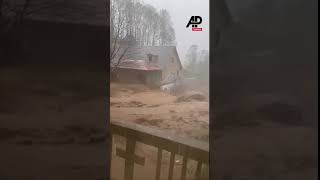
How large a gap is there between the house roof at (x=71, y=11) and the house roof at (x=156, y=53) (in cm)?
14

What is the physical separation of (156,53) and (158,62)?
4 cm

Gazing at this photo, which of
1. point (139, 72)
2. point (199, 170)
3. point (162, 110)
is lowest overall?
point (199, 170)

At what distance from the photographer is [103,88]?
1.31 meters

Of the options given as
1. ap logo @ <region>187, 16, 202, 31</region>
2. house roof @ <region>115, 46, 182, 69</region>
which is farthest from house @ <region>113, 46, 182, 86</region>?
ap logo @ <region>187, 16, 202, 31</region>

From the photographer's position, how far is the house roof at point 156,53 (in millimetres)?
1351

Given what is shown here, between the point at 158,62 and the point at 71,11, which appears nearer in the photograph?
the point at 71,11

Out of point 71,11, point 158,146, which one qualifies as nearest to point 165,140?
point 158,146

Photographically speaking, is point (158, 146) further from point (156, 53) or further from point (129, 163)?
point (156, 53)

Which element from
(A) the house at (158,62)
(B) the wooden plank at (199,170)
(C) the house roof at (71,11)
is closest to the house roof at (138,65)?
(A) the house at (158,62)

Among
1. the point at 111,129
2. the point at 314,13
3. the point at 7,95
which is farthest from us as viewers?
the point at 314,13

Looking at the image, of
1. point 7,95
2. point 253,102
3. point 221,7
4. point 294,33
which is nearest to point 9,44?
point 7,95

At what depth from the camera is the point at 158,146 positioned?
1.37 metres

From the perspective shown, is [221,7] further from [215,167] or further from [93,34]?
[215,167]

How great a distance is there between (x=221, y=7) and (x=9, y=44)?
77cm
